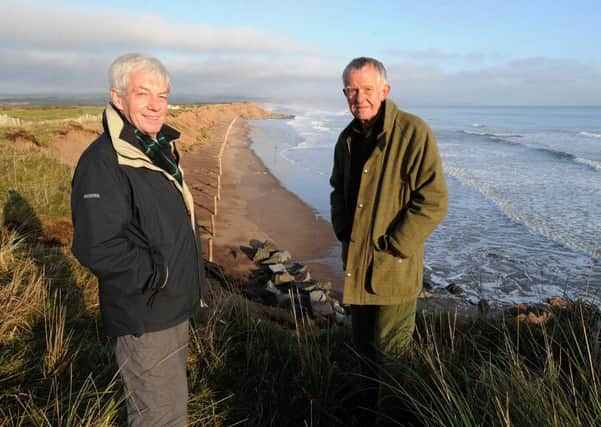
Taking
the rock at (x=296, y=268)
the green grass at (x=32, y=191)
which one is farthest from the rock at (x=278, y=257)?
the green grass at (x=32, y=191)

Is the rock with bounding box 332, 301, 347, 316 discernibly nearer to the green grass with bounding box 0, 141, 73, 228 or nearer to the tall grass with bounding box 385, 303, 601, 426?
the tall grass with bounding box 385, 303, 601, 426

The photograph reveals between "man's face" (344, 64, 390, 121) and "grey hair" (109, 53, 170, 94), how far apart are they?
1.17 meters

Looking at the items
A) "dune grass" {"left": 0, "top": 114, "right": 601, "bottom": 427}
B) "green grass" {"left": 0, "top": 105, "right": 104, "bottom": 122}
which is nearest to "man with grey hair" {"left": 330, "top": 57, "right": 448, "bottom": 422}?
"dune grass" {"left": 0, "top": 114, "right": 601, "bottom": 427}

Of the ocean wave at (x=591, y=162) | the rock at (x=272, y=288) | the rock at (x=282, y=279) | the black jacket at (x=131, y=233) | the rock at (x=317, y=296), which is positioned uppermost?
the black jacket at (x=131, y=233)

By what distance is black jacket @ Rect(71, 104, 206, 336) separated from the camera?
1.95 meters

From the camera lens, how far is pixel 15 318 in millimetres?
3521

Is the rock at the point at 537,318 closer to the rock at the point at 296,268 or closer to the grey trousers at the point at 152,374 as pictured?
the grey trousers at the point at 152,374

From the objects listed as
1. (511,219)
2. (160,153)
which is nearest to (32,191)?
(160,153)

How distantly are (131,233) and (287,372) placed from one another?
76.8 inches

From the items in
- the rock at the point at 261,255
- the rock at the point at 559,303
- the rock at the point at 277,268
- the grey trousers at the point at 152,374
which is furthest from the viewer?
the rock at the point at 261,255

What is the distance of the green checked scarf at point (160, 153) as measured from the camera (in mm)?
Answer: 2182

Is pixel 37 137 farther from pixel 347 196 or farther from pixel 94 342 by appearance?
pixel 347 196

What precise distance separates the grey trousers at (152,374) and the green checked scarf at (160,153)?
77cm

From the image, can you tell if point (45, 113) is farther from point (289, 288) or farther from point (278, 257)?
point (289, 288)
